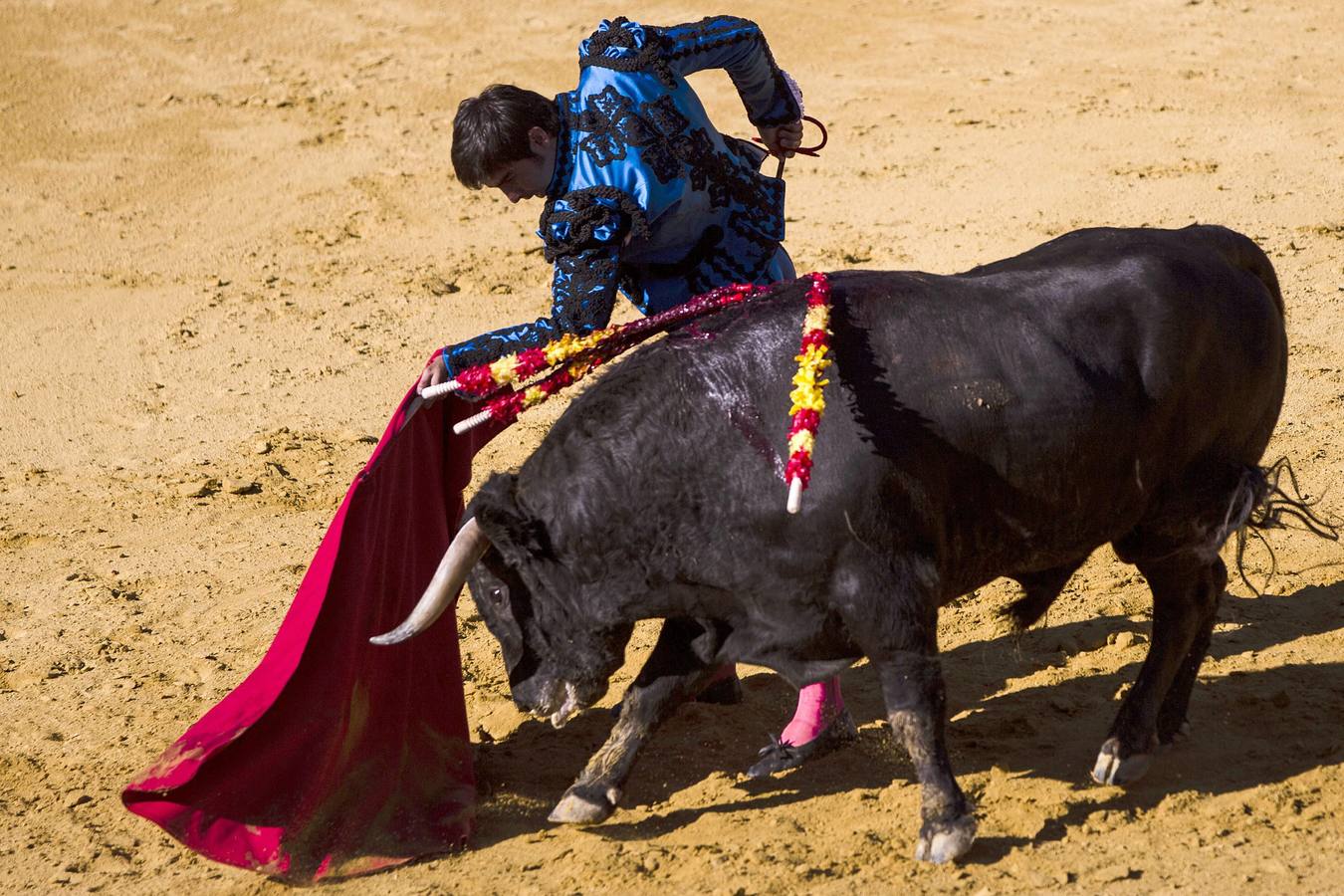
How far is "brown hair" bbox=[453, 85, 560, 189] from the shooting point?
4219 millimetres

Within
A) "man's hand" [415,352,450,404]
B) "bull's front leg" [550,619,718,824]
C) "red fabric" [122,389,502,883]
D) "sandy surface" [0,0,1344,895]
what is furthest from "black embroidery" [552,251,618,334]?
"sandy surface" [0,0,1344,895]

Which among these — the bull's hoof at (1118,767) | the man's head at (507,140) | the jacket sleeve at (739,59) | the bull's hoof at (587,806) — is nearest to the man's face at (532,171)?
the man's head at (507,140)

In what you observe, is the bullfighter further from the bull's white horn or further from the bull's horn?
the bull's horn

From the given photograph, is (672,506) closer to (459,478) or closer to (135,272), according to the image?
(459,478)

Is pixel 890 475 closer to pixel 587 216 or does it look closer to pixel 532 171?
pixel 587 216

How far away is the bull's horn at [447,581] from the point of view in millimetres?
4262

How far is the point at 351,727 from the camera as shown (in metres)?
4.62

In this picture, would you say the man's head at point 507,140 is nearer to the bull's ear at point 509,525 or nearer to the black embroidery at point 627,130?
the black embroidery at point 627,130

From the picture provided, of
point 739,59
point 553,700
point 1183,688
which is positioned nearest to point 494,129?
point 739,59

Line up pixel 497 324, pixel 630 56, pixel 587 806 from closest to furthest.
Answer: pixel 630 56 < pixel 587 806 < pixel 497 324

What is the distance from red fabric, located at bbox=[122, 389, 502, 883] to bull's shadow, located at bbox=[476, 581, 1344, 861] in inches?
10.2

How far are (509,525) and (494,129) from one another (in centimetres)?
99

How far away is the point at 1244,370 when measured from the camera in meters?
4.48

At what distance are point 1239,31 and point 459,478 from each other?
30.8ft
